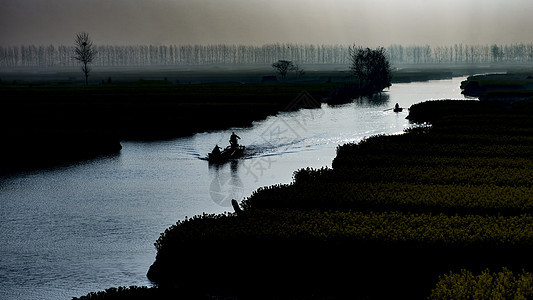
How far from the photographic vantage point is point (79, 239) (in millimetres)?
22312

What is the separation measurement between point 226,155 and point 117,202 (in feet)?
43.9

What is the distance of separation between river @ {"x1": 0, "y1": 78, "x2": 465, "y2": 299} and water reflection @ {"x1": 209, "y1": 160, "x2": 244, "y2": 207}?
0.05m

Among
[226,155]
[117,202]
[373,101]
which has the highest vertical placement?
[373,101]

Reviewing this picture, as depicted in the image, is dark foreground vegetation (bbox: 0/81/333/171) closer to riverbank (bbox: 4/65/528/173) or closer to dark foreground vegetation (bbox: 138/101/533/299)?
riverbank (bbox: 4/65/528/173)

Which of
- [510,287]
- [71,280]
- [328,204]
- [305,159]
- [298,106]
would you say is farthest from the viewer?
[298,106]

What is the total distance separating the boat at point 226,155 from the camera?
4069cm

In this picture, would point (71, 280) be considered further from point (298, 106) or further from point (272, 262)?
point (298, 106)

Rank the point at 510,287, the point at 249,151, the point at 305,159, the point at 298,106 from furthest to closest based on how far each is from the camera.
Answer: the point at 298,106 → the point at 249,151 → the point at 305,159 → the point at 510,287

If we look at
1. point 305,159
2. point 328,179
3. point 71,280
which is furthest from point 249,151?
point 71,280

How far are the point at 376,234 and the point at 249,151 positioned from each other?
30.7 metres

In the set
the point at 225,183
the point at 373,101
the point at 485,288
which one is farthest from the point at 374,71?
the point at 485,288

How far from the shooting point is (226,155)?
41.5 metres

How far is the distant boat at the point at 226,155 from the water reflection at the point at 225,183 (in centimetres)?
59

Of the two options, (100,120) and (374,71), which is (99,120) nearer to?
(100,120)
